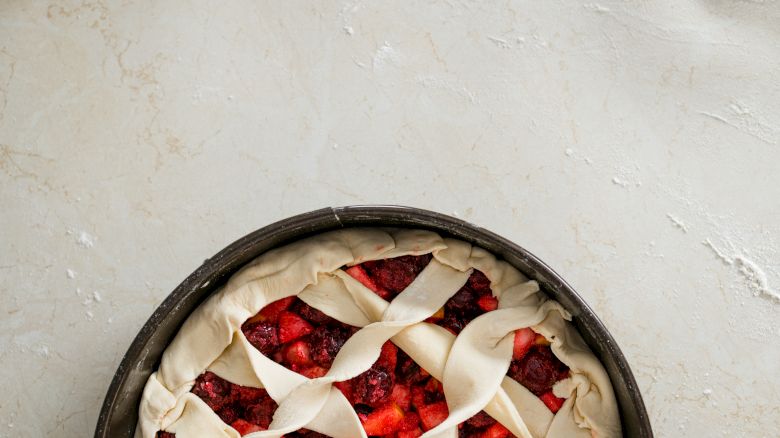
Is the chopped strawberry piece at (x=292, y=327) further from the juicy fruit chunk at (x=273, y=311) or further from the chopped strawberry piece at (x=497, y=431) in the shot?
the chopped strawberry piece at (x=497, y=431)

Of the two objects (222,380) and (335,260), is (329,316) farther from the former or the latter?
(222,380)

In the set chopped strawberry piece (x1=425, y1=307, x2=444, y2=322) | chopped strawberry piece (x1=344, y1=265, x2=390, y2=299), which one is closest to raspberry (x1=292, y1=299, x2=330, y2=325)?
chopped strawberry piece (x1=344, y1=265, x2=390, y2=299)

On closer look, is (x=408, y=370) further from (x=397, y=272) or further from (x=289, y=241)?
(x=289, y=241)

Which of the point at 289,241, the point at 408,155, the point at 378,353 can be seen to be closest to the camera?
the point at 378,353

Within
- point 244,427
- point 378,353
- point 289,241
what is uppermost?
point 289,241

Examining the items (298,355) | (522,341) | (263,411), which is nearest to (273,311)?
(298,355)

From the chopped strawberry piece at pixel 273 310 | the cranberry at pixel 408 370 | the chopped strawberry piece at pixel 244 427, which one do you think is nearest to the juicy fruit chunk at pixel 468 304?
the cranberry at pixel 408 370

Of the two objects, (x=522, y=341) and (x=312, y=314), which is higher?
(x=312, y=314)

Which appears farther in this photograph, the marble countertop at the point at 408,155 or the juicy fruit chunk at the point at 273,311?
the marble countertop at the point at 408,155
